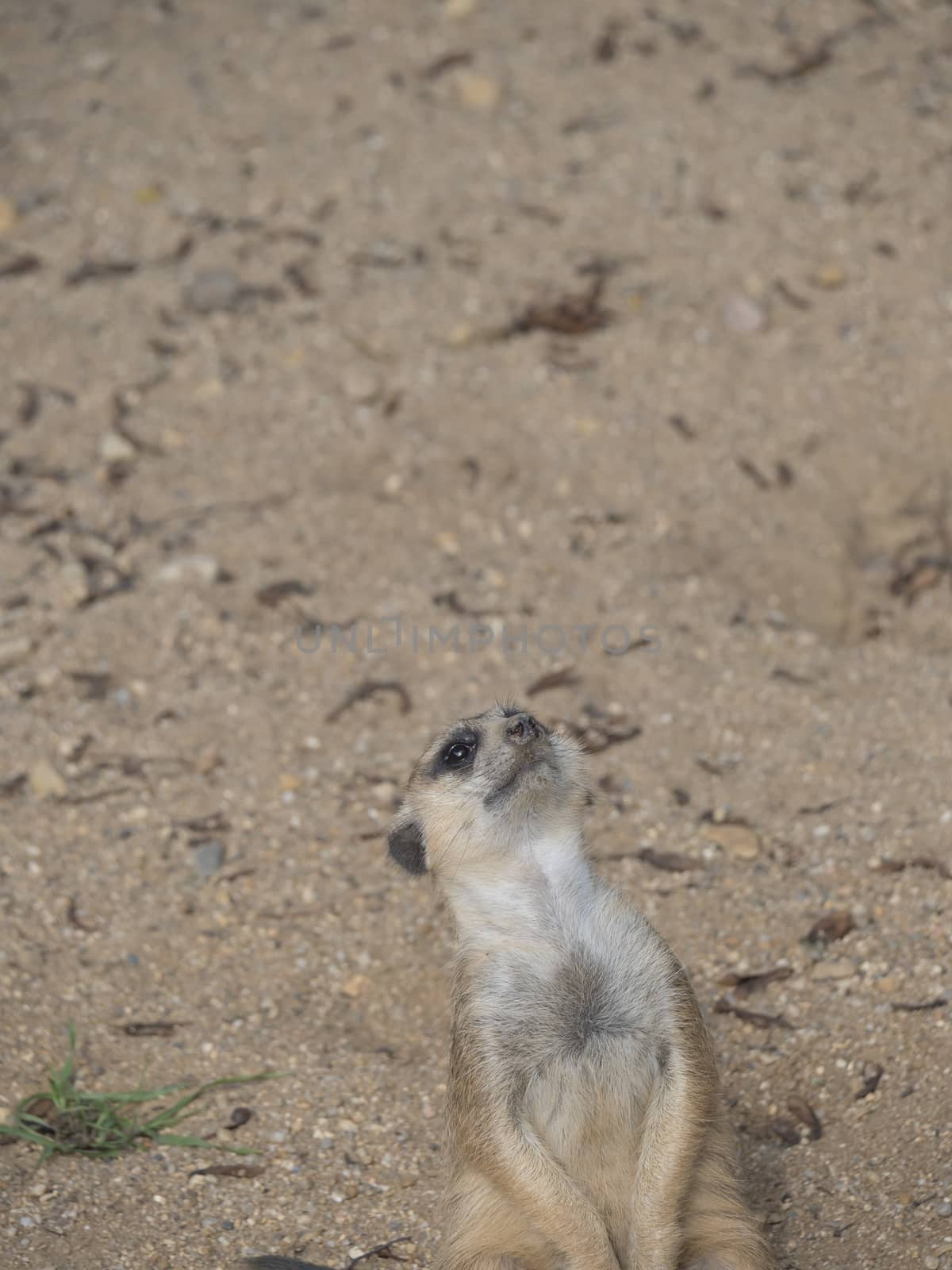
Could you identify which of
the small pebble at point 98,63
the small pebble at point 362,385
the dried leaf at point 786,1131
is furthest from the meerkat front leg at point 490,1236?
the small pebble at point 98,63

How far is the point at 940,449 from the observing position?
5629mm

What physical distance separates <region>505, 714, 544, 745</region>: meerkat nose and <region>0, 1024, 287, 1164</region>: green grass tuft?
1289 millimetres

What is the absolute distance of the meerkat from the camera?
3045 millimetres

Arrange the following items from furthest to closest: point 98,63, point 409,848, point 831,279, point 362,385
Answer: point 98,63 → point 831,279 → point 362,385 → point 409,848

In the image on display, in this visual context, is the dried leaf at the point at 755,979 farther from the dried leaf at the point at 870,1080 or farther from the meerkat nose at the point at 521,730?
the meerkat nose at the point at 521,730

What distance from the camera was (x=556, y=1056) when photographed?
313 cm

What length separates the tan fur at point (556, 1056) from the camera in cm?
304

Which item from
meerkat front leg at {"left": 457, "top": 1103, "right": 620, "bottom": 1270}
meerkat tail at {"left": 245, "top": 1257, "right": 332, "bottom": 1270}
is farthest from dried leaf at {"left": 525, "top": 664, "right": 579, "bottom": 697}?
meerkat tail at {"left": 245, "top": 1257, "right": 332, "bottom": 1270}

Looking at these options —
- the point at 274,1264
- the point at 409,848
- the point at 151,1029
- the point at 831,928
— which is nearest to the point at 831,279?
the point at 831,928

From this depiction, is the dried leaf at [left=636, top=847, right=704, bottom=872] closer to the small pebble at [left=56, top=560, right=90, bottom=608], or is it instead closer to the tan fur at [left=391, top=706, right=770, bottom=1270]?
the tan fur at [left=391, top=706, right=770, bottom=1270]

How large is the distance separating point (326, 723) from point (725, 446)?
2.02m

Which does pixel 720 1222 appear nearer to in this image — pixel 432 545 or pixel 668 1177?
pixel 668 1177

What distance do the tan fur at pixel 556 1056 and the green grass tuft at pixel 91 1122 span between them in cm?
82

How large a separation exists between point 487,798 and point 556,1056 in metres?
0.60
